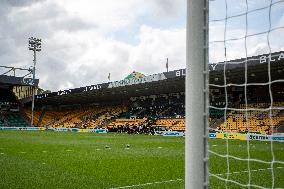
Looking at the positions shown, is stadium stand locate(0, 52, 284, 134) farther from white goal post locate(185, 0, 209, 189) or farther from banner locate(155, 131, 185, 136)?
white goal post locate(185, 0, 209, 189)

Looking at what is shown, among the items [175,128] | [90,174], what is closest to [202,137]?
[90,174]

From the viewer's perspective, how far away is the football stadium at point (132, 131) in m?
6.31

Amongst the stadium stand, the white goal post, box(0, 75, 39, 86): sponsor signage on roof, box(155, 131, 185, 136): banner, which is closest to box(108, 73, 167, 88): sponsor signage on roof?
the stadium stand

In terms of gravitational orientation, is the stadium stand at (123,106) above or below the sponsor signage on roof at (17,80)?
below

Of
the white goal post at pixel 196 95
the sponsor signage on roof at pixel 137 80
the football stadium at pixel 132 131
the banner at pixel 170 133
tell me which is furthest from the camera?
the sponsor signage on roof at pixel 137 80

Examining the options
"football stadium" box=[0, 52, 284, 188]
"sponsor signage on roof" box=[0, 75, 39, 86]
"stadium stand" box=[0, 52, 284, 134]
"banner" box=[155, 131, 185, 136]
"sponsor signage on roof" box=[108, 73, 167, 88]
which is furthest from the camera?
"sponsor signage on roof" box=[0, 75, 39, 86]

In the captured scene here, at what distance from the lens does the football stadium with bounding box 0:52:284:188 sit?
6.31m

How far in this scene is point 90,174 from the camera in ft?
22.7

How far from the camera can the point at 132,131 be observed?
101 feet

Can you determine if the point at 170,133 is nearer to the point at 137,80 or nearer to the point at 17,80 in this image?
the point at 137,80

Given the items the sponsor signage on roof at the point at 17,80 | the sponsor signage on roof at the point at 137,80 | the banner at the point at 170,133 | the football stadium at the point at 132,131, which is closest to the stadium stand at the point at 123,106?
the sponsor signage on roof at the point at 137,80

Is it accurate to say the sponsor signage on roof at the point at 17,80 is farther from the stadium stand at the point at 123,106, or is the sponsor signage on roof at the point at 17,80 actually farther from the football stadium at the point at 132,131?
the stadium stand at the point at 123,106

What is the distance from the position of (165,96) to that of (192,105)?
118 ft

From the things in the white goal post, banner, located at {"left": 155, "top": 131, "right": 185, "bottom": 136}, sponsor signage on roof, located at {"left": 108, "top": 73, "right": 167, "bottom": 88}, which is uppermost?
sponsor signage on roof, located at {"left": 108, "top": 73, "right": 167, "bottom": 88}
